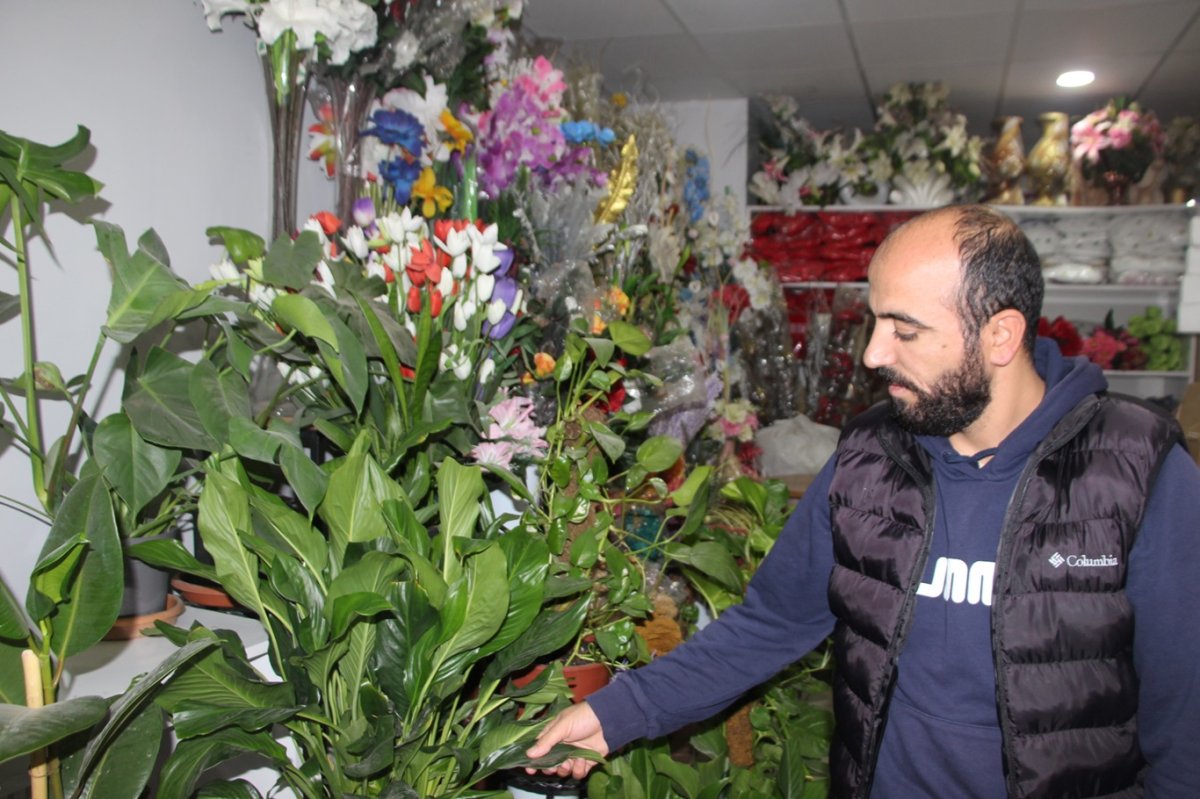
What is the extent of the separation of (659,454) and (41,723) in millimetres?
971

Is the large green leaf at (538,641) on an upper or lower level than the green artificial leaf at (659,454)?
lower

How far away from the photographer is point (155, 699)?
105cm

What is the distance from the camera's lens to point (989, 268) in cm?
127

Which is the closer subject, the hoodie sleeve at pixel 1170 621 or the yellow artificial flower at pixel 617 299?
the hoodie sleeve at pixel 1170 621

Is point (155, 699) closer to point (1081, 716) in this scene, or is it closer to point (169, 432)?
point (169, 432)

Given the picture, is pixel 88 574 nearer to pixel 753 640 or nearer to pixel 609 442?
pixel 609 442

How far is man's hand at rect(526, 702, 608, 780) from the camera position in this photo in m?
1.31

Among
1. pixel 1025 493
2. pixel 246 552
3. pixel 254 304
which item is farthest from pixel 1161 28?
pixel 246 552

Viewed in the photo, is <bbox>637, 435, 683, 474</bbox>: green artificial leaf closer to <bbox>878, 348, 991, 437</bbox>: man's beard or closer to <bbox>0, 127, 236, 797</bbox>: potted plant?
<bbox>878, 348, 991, 437</bbox>: man's beard

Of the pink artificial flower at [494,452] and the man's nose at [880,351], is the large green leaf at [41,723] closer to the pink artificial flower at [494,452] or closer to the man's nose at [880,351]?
the pink artificial flower at [494,452]

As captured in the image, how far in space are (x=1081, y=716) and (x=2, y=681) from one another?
4.32 feet

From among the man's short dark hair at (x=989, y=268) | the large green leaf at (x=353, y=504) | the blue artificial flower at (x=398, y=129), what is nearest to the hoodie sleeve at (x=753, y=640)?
the man's short dark hair at (x=989, y=268)

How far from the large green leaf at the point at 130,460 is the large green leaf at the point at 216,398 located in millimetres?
93

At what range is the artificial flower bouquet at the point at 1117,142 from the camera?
467 centimetres
